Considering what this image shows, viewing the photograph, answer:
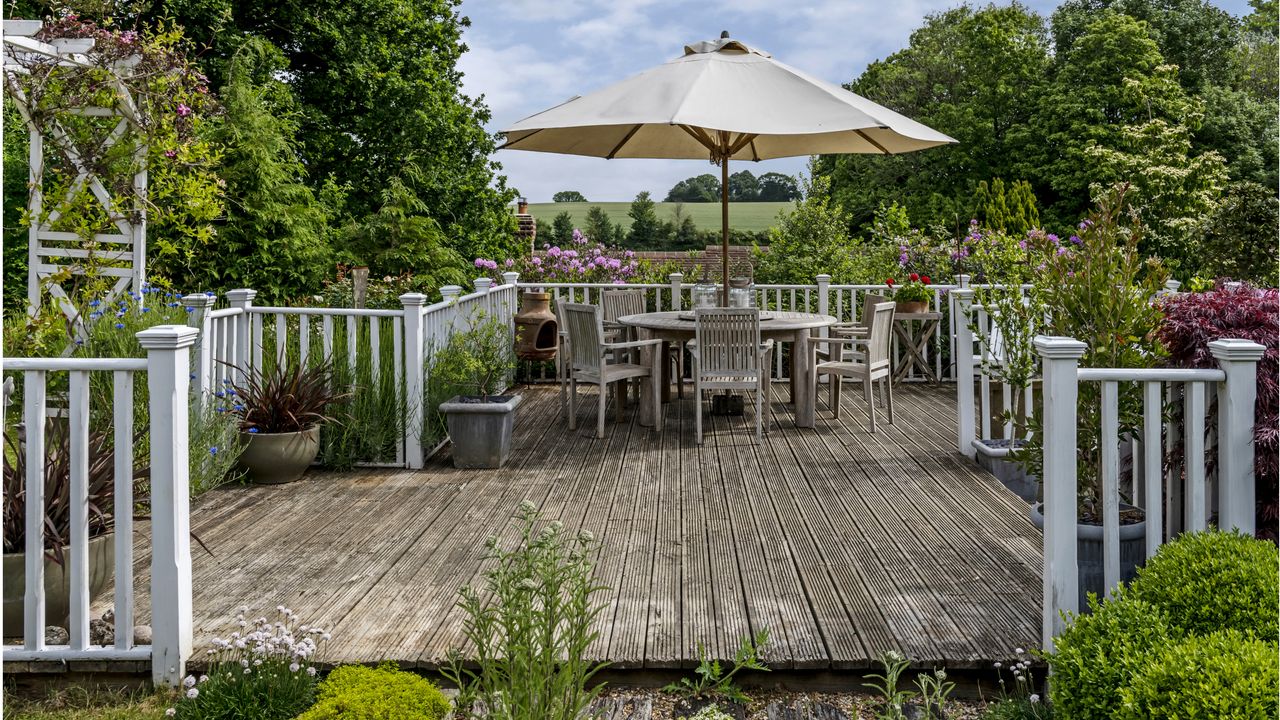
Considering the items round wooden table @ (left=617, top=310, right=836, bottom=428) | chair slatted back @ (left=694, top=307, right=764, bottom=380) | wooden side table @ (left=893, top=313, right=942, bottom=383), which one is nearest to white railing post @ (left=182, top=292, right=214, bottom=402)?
chair slatted back @ (left=694, top=307, right=764, bottom=380)

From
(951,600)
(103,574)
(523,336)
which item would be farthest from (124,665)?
(523,336)

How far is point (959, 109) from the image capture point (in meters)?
27.5

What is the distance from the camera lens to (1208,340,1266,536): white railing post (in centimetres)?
282

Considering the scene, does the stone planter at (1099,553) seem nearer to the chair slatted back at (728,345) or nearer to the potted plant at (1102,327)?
the potted plant at (1102,327)

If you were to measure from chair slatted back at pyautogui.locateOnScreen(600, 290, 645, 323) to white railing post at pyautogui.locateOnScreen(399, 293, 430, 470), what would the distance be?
3198mm

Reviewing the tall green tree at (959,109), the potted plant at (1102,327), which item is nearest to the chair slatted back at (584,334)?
the potted plant at (1102,327)

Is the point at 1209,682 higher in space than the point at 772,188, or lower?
lower

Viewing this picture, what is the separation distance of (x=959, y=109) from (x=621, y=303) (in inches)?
851

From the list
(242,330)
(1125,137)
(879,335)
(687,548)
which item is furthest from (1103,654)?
(1125,137)

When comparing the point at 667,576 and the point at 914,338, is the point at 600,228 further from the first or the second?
the point at 667,576

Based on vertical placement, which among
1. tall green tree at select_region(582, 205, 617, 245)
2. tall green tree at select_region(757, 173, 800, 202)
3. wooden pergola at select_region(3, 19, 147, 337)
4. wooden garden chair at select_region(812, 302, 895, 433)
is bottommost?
wooden garden chair at select_region(812, 302, 895, 433)

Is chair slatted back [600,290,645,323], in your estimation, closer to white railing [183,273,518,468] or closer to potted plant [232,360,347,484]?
white railing [183,273,518,468]

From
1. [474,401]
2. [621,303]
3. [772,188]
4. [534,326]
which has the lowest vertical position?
[474,401]

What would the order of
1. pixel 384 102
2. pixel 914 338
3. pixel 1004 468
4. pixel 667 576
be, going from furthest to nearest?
pixel 384 102 < pixel 914 338 < pixel 1004 468 < pixel 667 576
